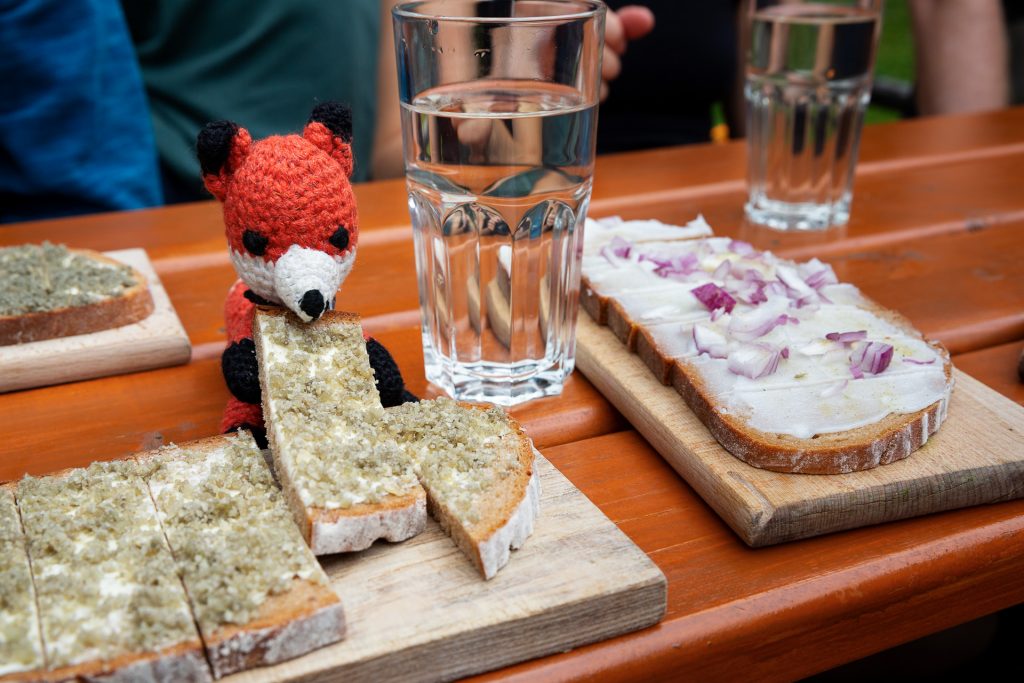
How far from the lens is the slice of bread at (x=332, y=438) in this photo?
0.67 meters

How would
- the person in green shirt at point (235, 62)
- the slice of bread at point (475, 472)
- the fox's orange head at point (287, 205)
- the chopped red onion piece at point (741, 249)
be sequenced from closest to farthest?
the slice of bread at point (475, 472) → the fox's orange head at point (287, 205) → the chopped red onion piece at point (741, 249) → the person in green shirt at point (235, 62)

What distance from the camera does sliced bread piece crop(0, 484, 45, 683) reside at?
552mm

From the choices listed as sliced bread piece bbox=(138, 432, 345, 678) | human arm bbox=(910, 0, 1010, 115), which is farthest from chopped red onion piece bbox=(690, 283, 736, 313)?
human arm bbox=(910, 0, 1010, 115)

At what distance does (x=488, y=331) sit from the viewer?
0.96 m

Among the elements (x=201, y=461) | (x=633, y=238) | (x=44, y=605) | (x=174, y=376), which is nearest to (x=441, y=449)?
(x=201, y=461)

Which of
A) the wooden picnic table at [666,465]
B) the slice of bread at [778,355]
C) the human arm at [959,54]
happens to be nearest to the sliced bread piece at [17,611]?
the wooden picnic table at [666,465]

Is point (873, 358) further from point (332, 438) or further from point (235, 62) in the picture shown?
point (235, 62)

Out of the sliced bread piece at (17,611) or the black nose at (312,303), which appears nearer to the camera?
the sliced bread piece at (17,611)

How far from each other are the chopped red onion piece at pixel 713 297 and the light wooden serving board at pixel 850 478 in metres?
0.15

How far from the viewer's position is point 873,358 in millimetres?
907

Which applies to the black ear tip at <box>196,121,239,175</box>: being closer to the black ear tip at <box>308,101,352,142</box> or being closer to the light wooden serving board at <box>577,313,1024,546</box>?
the black ear tip at <box>308,101,352,142</box>

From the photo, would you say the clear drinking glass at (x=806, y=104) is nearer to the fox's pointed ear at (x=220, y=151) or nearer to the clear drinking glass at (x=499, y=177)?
the clear drinking glass at (x=499, y=177)

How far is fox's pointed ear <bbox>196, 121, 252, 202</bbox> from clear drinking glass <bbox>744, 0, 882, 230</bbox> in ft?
3.17

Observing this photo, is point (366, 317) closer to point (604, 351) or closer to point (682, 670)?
point (604, 351)
